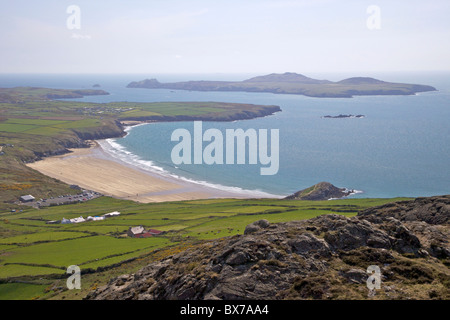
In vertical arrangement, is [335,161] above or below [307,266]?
below

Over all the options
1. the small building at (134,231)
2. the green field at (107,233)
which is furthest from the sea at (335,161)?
the small building at (134,231)

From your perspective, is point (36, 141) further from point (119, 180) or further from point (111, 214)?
point (111, 214)

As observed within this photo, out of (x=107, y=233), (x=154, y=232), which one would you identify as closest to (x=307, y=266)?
(x=154, y=232)

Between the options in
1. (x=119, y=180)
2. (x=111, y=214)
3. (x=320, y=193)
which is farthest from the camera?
(x=119, y=180)

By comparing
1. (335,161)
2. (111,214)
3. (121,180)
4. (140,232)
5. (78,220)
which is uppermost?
(335,161)

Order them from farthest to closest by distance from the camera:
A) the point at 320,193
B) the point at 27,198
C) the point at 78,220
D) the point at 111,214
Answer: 1. the point at 320,193
2. the point at 27,198
3. the point at 111,214
4. the point at 78,220
